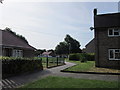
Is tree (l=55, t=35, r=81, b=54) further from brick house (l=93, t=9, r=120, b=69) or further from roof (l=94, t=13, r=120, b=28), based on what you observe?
brick house (l=93, t=9, r=120, b=69)

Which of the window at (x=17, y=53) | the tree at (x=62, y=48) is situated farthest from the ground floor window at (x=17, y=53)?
the tree at (x=62, y=48)

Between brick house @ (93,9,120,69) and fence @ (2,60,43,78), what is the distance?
980 centimetres

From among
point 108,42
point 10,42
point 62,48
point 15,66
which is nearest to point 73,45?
point 62,48

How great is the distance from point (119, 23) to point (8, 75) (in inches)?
614

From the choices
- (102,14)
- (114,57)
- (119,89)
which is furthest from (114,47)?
(119,89)

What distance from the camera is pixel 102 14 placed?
22.6 metres

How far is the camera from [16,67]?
41.7 feet

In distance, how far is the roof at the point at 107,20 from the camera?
66.8 feet

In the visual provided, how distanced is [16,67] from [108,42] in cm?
1301

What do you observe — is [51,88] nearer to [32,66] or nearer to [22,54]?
[32,66]

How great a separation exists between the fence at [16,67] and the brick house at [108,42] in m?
9.80

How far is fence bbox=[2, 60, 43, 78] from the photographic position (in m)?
11.7

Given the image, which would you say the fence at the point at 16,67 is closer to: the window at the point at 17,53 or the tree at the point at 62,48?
the window at the point at 17,53

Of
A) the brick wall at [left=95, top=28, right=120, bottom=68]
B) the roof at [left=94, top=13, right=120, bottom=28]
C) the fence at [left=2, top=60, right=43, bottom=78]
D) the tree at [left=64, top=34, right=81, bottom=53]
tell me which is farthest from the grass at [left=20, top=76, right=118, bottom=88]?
the tree at [left=64, top=34, right=81, bottom=53]
